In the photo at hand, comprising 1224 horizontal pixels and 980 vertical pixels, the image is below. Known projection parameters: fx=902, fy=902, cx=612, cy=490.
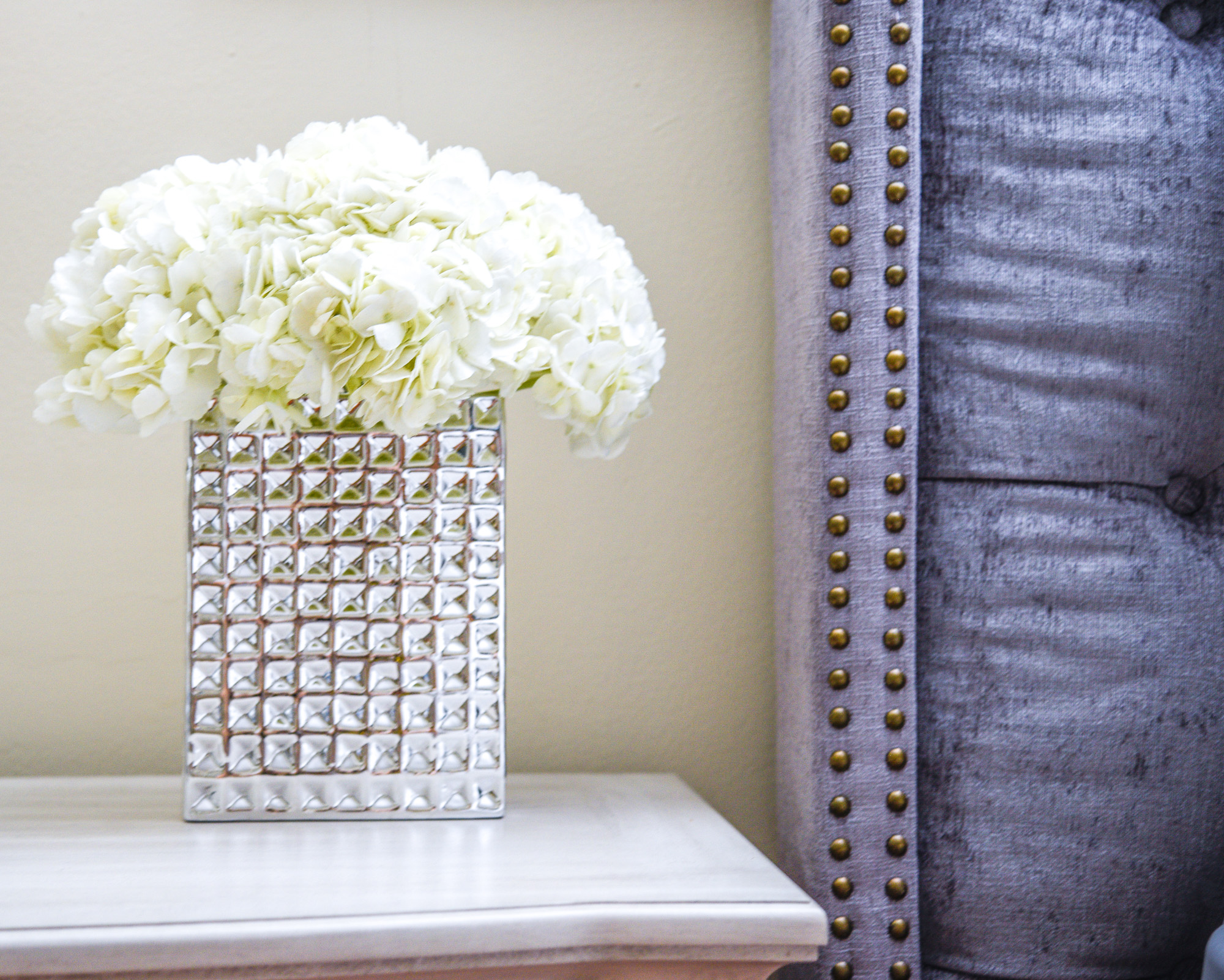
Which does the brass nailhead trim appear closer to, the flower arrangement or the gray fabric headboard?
the gray fabric headboard

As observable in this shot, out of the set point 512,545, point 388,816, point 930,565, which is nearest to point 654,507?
point 512,545

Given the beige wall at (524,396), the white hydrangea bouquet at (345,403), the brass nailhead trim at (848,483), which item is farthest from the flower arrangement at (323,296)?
the beige wall at (524,396)

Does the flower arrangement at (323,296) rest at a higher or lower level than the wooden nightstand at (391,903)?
higher

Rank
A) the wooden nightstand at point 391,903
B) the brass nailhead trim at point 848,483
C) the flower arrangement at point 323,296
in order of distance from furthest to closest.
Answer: the brass nailhead trim at point 848,483, the flower arrangement at point 323,296, the wooden nightstand at point 391,903

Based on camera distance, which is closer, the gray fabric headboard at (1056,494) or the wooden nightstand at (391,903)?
the wooden nightstand at (391,903)

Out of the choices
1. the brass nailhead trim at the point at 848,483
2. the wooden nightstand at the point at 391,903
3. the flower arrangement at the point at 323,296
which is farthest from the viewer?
the brass nailhead trim at the point at 848,483

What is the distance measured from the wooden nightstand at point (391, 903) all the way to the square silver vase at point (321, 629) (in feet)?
0.12

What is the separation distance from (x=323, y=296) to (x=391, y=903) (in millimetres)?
374

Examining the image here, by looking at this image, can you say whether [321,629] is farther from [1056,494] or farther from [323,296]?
[1056,494]

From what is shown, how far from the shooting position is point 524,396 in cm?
96

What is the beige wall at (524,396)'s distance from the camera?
0.91 meters

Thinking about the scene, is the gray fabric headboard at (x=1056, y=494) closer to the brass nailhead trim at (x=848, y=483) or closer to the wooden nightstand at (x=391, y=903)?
the brass nailhead trim at (x=848, y=483)

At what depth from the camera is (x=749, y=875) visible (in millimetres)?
586

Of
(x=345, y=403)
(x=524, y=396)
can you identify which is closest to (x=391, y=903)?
(x=345, y=403)
